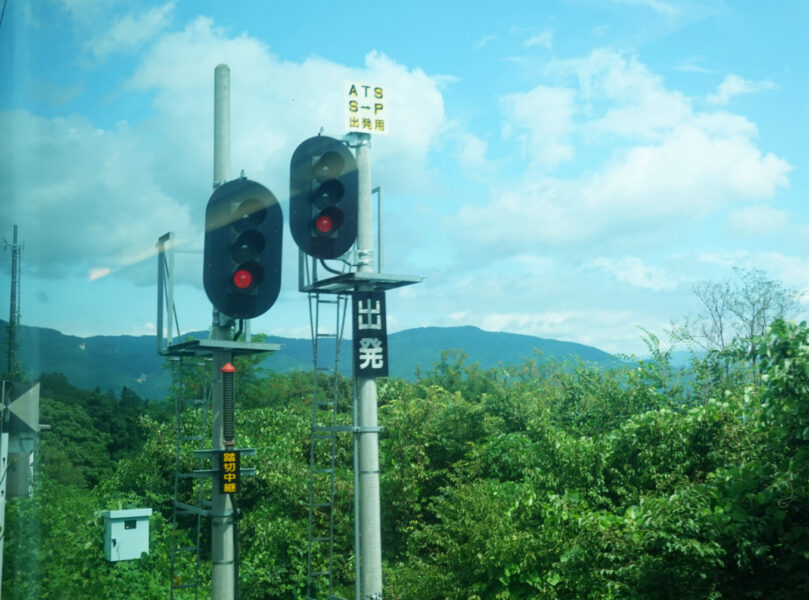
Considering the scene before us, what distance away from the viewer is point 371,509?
253 inches

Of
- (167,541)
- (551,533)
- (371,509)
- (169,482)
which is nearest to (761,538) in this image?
(551,533)

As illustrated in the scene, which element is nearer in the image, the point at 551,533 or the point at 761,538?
the point at 761,538

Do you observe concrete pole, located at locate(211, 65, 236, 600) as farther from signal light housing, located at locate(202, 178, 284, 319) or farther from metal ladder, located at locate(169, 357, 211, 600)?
signal light housing, located at locate(202, 178, 284, 319)

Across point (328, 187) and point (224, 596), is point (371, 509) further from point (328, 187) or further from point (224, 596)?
point (328, 187)

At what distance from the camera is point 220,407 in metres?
6.02

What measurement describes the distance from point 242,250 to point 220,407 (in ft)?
4.10

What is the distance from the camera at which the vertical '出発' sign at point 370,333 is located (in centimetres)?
689

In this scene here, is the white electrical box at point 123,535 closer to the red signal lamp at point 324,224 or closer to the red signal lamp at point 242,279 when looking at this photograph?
the red signal lamp at point 324,224

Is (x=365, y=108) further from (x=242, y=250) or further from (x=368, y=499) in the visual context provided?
(x=368, y=499)

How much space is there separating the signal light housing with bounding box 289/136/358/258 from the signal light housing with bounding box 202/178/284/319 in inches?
25.8

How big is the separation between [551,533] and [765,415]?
3.02 metres

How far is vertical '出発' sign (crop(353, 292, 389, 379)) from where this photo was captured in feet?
22.6

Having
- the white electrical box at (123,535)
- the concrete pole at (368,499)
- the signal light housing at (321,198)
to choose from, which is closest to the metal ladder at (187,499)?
the white electrical box at (123,535)

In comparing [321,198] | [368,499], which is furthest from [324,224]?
[368,499]
